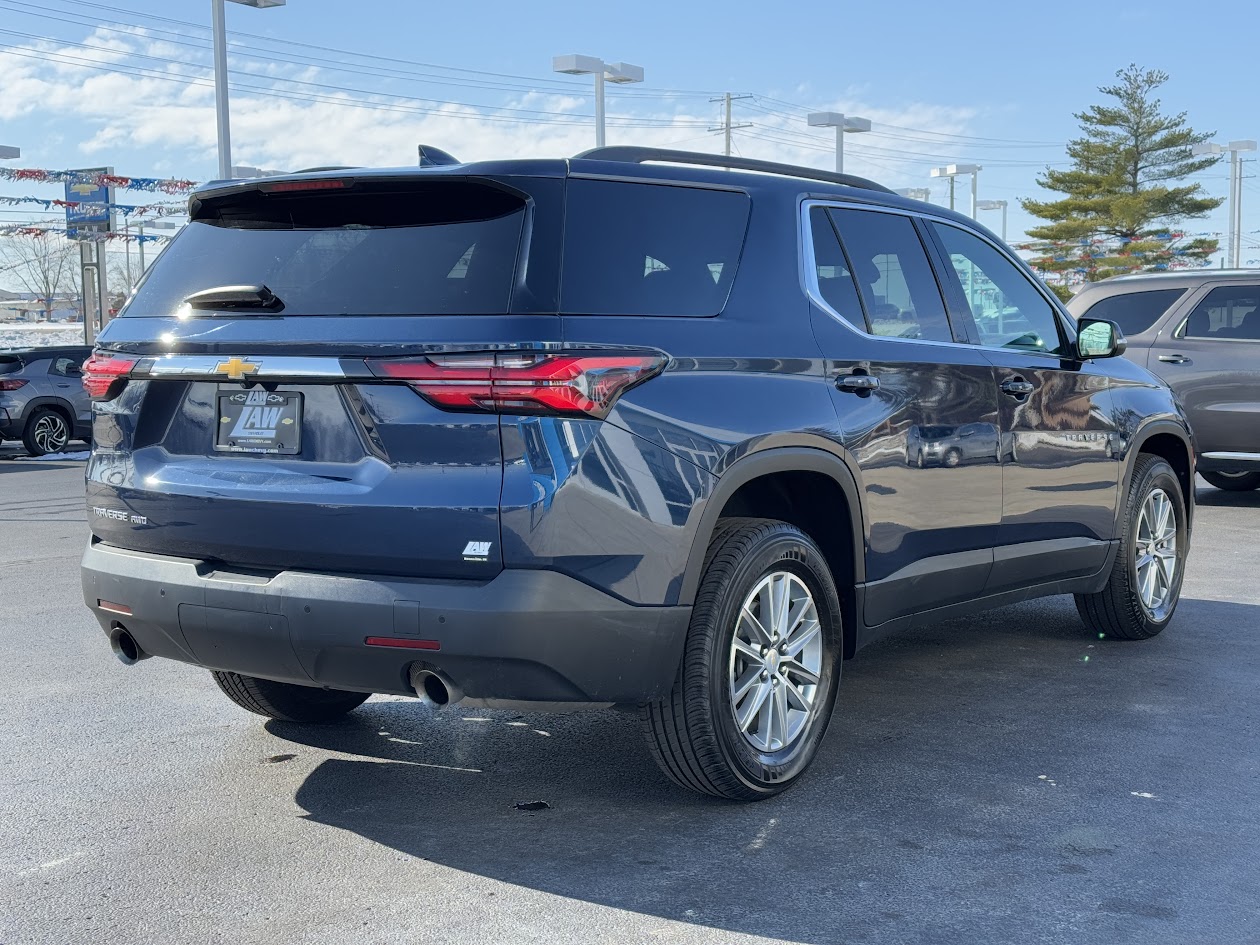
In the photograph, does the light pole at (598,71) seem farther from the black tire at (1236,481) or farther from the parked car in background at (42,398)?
the black tire at (1236,481)

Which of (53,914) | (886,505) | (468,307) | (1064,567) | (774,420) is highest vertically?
(468,307)

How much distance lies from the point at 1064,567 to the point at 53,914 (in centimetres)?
398

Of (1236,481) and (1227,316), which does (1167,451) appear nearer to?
(1227,316)

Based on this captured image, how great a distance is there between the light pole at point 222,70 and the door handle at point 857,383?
19992mm

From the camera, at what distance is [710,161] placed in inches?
181

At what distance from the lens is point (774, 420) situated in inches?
169

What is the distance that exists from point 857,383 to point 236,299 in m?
1.89

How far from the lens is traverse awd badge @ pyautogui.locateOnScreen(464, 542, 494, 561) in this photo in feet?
12.1

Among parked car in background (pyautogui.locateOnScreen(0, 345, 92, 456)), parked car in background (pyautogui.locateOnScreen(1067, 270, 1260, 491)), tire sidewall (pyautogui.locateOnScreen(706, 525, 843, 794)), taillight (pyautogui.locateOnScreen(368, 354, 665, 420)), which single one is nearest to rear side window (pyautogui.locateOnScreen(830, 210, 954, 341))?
tire sidewall (pyautogui.locateOnScreen(706, 525, 843, 794))

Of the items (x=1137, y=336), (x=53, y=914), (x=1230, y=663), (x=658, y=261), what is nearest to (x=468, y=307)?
(x=658, y=261)

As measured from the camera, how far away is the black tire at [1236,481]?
43.9 ft

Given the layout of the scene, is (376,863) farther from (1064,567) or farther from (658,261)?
(1064,567)

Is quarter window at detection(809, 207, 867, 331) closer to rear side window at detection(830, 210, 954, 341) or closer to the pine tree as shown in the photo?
rear side window at detection(830, 210, 954, 341)

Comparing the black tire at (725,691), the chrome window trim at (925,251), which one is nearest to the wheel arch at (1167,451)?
the chrome window trim at (925,251)
